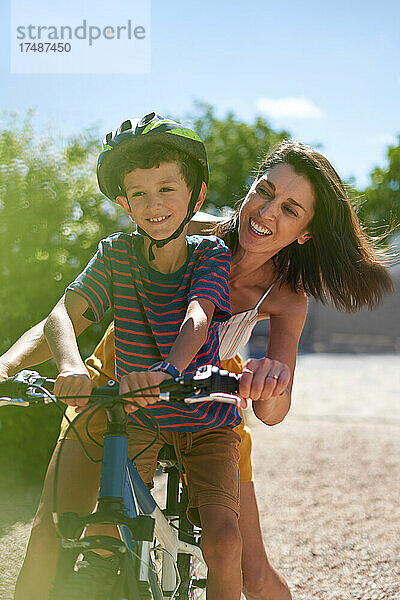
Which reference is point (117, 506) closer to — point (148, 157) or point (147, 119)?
point (148, 157)

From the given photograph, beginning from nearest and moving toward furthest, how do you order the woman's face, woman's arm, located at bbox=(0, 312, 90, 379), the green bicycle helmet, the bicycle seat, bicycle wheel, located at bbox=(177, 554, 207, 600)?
the green bicycle helmet < woman's arm, located at bbox=(0, 312, 90, 379) < the bicycle seat < bicycle wheel, located at bbox=(177, 554, 207, 600) < the woman's face

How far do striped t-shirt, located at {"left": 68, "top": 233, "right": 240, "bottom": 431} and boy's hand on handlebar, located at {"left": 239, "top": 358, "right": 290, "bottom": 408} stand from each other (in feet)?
1.70

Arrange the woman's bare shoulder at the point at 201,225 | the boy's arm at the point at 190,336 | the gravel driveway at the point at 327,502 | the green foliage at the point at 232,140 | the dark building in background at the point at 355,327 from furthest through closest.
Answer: the dark building in background at the point at 355,327
the green foliage at the point at 232,140
the gravel driveway at the point at 327,502
the woman's bare shoulder at the point at 201,225
the boy's arm at the point at 190,336

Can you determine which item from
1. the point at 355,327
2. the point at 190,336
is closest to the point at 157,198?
the point at 190,336

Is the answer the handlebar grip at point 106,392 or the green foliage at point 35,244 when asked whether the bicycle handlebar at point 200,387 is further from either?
the green foliage at point 35,244

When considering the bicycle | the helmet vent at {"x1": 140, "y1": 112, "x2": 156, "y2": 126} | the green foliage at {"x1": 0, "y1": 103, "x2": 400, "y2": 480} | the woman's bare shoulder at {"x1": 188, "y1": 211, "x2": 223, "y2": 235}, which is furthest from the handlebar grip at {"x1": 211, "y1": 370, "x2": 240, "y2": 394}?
the green foliage at {"x1": 0, "y1": 103, "x2": 400, "y2": 480}

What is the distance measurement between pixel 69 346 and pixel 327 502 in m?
5.22

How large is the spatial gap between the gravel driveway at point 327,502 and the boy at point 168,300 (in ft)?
7.38

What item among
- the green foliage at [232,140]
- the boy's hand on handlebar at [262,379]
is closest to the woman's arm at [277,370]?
the boy's hand on handlebar at [262,379]

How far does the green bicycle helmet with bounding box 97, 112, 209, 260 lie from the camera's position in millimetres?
2551

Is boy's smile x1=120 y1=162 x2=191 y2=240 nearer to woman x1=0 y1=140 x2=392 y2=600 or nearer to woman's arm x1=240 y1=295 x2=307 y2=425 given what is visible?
woman's arm x1=240 y1=295 x2=307 y2=425

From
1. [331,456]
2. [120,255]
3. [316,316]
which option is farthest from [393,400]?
[316,316]

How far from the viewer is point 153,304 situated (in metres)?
2.67

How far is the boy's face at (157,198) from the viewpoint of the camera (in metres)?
2.55
